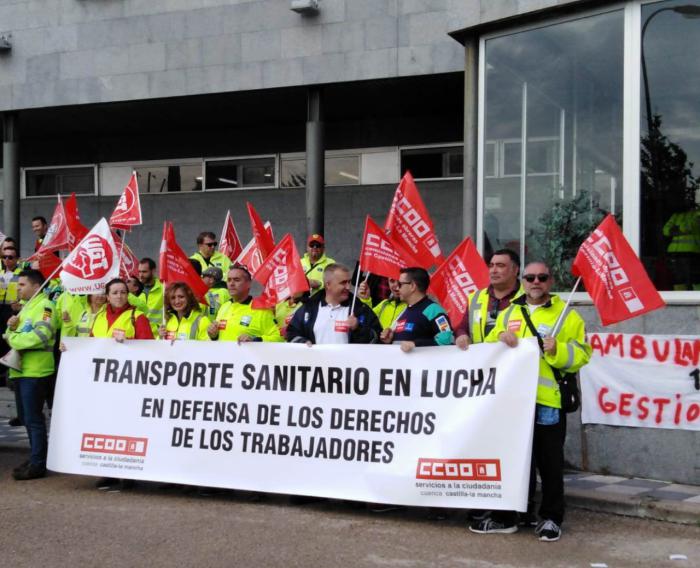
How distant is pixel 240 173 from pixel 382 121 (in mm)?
2791

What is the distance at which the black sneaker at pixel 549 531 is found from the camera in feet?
21.7

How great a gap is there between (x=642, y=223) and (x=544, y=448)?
3.23 meters

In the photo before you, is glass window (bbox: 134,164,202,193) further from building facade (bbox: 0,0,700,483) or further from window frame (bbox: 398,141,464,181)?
window frame (bbox: 398,141,464,181)

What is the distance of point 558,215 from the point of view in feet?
32.4

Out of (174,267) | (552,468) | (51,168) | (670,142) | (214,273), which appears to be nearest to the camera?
(552,468)

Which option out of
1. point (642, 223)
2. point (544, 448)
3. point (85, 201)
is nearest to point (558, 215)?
point (642, 223)

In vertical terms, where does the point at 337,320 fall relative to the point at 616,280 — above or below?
below

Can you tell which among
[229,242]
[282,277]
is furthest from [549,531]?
[229,242]

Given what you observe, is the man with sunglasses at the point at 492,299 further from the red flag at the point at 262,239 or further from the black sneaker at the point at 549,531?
the red flag at the point at 262,239

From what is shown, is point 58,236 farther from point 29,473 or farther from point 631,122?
point 631,122

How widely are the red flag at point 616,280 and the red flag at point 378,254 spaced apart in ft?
6.50

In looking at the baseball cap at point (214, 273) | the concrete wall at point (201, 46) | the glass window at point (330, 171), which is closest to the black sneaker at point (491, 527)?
the baseball cap at point (214, 273)

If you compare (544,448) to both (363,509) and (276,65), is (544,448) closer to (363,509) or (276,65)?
(363,509)

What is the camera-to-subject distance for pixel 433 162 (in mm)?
16172
